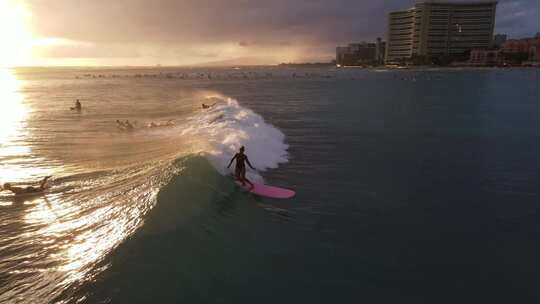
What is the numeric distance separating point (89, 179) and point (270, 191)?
877cm

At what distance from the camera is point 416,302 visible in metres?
9.15

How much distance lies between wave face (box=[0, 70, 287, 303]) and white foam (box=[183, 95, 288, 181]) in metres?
0.07

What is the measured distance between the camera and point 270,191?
53.7 feet

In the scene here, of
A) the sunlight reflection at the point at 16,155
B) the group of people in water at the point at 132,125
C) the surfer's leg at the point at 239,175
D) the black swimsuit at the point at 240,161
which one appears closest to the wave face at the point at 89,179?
the sunlight reflection at the point at 16,155

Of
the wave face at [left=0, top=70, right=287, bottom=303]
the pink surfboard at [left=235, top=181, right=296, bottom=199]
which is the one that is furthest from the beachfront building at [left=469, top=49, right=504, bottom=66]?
the pink surfboard at [left=235, top=181, right=296, bottom=199]

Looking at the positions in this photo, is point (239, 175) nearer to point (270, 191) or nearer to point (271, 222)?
point (270, 191)

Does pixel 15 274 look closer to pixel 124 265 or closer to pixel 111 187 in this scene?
pixel 124 265

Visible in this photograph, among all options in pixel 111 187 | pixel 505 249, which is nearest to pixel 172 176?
pixel 111 187

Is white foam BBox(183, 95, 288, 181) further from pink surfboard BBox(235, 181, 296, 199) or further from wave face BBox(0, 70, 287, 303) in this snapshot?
pink surfboard BBox(235, 181, 296, 199)

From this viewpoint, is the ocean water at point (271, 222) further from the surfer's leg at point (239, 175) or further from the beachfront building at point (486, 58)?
the beachfront building at point (486, 58)

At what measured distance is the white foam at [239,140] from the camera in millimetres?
20547

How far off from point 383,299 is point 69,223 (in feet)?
34.5

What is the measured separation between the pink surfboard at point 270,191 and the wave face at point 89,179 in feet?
3.68

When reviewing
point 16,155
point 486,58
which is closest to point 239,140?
point 16,155
